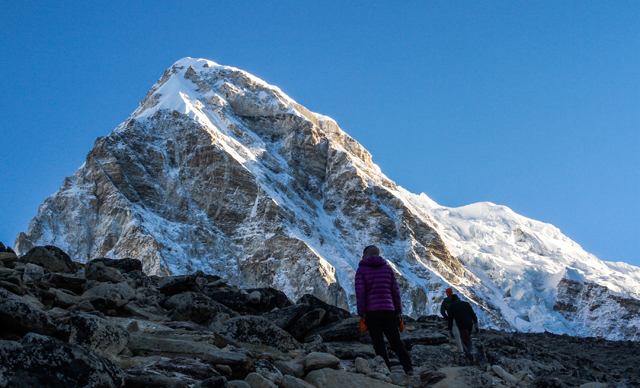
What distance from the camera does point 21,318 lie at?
6262 mm

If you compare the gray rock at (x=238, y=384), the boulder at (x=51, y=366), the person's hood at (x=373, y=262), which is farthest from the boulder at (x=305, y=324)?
the boulder at (x=51, y=366)

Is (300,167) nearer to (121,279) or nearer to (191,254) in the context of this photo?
(191,254)

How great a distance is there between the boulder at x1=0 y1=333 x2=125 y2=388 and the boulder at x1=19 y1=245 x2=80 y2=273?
394 inches

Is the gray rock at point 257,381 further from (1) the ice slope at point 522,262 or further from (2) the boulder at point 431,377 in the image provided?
(1) the ice slope at point 522,262

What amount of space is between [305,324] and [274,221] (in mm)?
76685

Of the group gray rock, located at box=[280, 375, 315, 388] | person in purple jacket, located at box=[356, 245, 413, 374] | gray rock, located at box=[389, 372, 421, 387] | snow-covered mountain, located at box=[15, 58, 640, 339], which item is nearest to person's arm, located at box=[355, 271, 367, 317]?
person in purple jacket, located at box=[356, 245, 413, 374]

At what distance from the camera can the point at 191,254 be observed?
81.0 meters

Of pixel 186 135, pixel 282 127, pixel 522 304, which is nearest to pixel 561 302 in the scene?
pixel 522 304

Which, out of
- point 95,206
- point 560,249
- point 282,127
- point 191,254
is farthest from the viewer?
point 560,249

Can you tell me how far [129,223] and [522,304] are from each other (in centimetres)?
7830

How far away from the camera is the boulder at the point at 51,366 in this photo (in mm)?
4137

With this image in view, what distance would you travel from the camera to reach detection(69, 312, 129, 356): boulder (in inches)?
245

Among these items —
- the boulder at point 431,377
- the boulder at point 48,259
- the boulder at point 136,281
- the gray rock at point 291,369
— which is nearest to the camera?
the gray rock at point 291,369

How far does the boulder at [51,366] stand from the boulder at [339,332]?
6752mm
